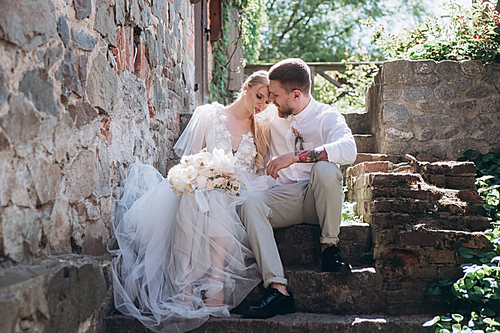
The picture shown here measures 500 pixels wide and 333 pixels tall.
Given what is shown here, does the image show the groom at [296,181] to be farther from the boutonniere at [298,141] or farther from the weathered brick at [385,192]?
the weathered brick at [385,192]

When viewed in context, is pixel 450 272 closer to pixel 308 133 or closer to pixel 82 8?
pixel 308 133

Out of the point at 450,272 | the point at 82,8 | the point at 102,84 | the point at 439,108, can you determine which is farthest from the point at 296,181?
the point at 439,108

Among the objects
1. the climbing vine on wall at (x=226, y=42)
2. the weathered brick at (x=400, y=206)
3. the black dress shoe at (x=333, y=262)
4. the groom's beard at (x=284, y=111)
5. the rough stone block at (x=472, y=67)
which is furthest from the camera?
the climbing vine on wall at (x=226, y=42)

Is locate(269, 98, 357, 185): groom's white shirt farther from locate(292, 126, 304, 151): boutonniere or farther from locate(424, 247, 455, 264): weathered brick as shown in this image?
locate(424, 247, 455, 264): weathered brick

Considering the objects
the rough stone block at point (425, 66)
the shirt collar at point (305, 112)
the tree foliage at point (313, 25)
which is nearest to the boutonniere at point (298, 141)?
the shirt collar at point (305, 112)

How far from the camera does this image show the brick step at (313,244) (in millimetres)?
2791

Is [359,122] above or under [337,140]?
above

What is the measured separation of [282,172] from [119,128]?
1015 millimetres

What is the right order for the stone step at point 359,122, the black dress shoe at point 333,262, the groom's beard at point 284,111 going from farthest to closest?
1. the stone step at point 359,122
2. the groom's beard at point 284,111
3. the black dress shoe at point 333,262

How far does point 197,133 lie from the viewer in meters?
3.07

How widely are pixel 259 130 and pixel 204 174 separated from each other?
79 cm

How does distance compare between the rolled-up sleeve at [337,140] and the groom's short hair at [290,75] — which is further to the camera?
the groom's short hair at [290,75]

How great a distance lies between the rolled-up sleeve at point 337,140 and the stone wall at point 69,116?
46.1 inches

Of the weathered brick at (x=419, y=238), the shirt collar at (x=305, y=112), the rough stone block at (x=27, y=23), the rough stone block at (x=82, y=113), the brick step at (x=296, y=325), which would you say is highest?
the rough stone block at (x=27, y=23)
